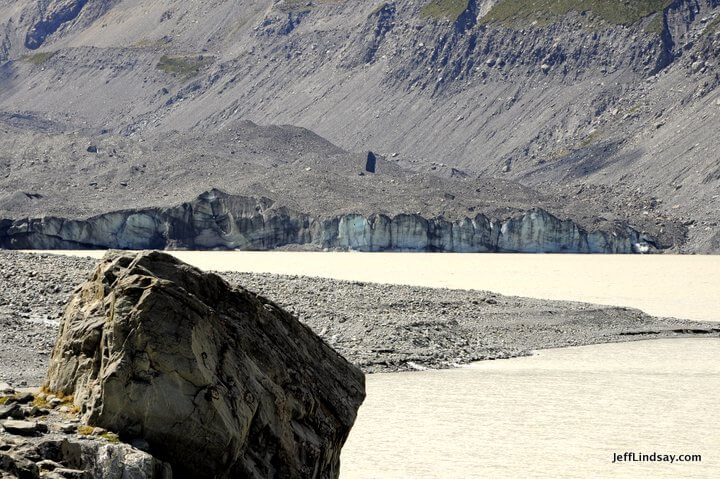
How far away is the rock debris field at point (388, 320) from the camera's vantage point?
24.6 meters

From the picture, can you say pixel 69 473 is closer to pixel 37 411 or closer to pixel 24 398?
pixel 37 411

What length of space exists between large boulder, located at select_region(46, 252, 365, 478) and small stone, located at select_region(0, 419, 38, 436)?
1.45ft

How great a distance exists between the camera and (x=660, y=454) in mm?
16484

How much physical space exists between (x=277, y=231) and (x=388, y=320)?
6774cm

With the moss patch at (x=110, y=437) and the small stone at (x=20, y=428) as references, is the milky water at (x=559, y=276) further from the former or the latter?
the small stone at (x=20, y=428)

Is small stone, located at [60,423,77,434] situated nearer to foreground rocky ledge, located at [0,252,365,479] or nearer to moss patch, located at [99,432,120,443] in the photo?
foreground rocky ledge, located at [0,252,365,479]

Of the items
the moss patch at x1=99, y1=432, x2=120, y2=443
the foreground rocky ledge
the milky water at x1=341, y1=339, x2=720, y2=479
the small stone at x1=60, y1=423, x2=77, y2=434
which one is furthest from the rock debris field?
the moss patch at x1=99, y1=432, x2=120, y2=443

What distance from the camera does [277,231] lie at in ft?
322

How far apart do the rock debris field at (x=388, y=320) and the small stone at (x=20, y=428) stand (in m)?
10.7

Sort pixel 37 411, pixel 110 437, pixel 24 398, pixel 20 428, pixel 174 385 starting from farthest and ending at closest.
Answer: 1. pixel 24 398
2. pixel 37 411
3. pixel 174 385
4. pixel 110 437
5. pixel 20 428

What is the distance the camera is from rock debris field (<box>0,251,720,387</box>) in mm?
24578

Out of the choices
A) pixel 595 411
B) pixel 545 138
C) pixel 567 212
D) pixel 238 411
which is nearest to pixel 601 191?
pixel 567 212

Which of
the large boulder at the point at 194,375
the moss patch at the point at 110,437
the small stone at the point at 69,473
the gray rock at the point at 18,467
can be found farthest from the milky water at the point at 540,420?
the gray rock at the point at 18,467

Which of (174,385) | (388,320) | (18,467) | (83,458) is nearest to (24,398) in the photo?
(174,385)
